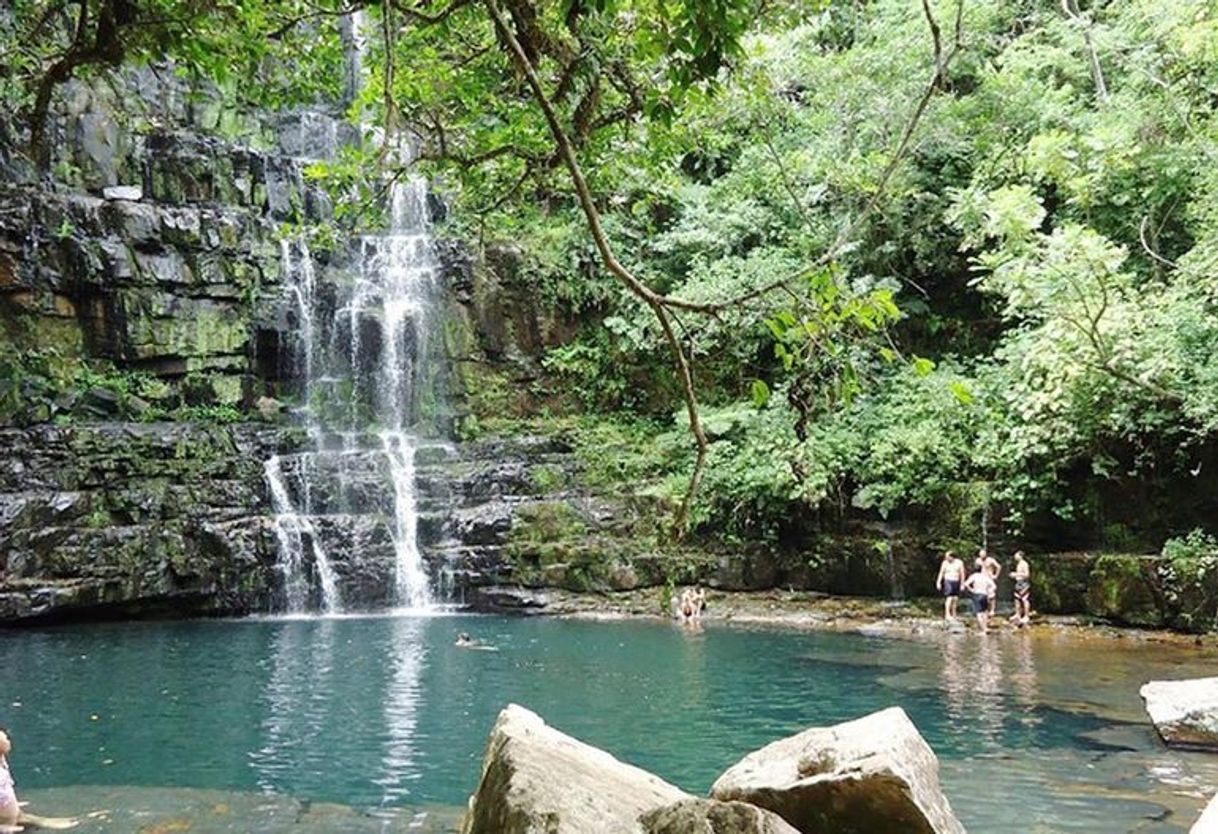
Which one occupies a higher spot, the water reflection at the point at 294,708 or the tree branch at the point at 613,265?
the tree branch at the point at 613,265

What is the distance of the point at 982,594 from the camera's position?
54.5 ft

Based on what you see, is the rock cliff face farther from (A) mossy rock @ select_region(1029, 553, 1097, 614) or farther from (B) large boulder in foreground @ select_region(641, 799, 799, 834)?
(B) large boulder in foreground @ select_region(641, 799, 799, 834)

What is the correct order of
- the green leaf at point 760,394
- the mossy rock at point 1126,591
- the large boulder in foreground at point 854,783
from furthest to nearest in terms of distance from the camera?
the mossy rock at point 1126,591, the large boulder in foreground at point 854,783, the green leaf at point 760,394

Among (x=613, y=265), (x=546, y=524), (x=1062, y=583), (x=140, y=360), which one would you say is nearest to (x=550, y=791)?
(x=613, y=265)

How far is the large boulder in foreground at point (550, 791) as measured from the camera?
3.83 metres

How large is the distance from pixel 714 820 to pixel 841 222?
63.4 feet

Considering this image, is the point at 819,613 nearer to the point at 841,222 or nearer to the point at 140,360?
the point at 841,222

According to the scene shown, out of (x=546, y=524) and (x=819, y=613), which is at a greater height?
(x=546, y=524)

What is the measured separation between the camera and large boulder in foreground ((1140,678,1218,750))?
8391 mm

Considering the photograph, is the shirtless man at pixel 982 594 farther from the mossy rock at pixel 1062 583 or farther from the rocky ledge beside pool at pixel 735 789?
the rocky ledge beside pool at pixel 735 789

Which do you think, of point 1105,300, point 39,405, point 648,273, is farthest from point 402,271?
point 1105,300

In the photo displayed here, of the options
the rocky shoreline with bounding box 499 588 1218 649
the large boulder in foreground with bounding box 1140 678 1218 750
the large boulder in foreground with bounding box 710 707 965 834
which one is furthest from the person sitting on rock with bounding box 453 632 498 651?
the large boulder in foreground with bounding box 710 707 965 834

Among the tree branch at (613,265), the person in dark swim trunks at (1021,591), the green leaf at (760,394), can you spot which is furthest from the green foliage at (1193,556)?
the tree branch at (613,265)

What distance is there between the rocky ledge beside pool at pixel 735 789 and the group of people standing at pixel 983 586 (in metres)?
11.9
